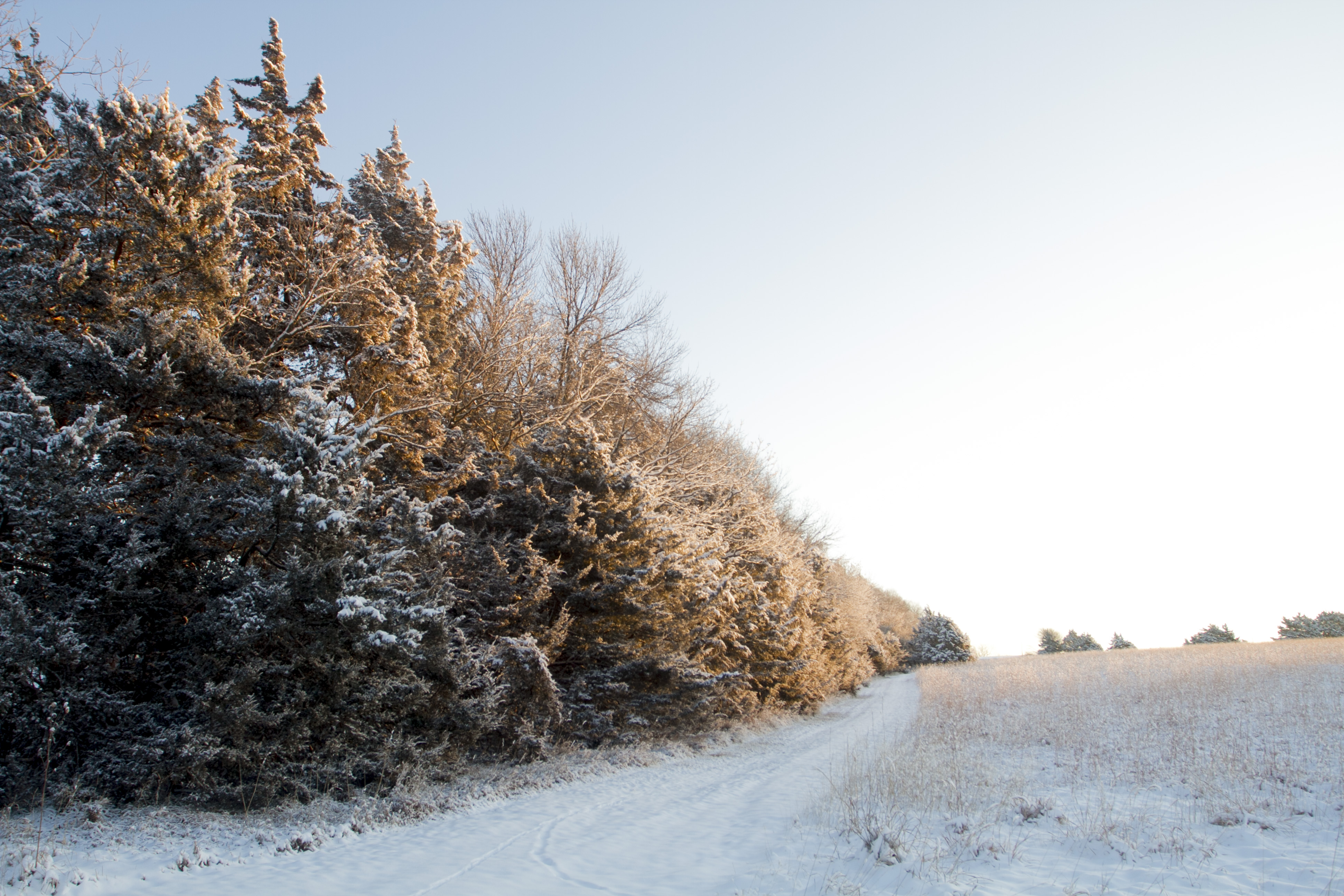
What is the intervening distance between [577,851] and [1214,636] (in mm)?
58049

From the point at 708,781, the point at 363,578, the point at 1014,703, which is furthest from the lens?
the point at 1014,703

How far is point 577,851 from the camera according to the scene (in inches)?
255

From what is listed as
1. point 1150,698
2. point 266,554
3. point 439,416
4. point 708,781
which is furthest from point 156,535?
point 1150,698

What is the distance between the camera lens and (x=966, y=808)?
697cm

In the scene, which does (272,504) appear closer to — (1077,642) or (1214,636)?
(1214,636)

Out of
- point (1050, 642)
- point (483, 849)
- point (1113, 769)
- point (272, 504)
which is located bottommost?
point (483, 849)

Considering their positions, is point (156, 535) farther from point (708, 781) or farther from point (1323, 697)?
point (1323, 697)

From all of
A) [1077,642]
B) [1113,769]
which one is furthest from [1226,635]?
[1113,769]

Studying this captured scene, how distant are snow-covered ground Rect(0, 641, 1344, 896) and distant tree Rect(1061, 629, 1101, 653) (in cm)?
5405

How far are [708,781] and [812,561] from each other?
84.0 ft

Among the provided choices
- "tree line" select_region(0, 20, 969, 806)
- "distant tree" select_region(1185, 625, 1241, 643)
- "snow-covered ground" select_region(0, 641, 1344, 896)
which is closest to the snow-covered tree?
"distant tree" select_region(1185, 625, 1241, 643)

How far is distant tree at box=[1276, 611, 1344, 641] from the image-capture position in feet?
128

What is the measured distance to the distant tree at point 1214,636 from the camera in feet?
147

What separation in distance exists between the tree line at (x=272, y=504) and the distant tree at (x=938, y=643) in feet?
141
